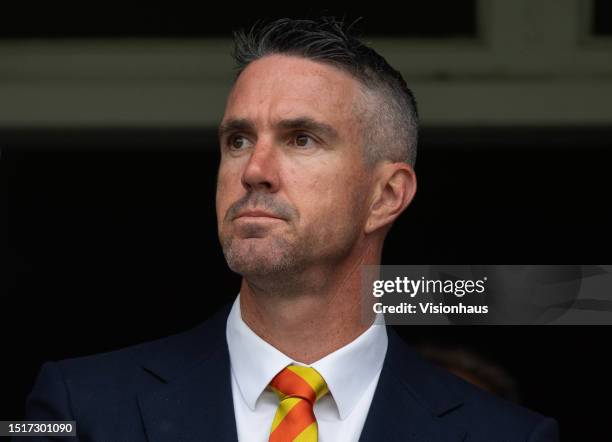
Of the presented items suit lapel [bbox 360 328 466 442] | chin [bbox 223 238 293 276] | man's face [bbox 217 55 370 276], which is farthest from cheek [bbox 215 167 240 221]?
suit lapel [bbox 360 328 466 442]

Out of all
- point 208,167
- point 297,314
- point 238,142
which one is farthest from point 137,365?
point 208,167

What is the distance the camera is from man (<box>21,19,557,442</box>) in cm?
368

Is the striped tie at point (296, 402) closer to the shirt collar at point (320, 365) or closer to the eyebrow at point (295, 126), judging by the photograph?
the shirt collar at point (320, 365)

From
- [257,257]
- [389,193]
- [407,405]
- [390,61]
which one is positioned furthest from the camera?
[390,61]

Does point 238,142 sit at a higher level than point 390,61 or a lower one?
lower

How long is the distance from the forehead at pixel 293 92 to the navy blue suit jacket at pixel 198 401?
1.87 ft

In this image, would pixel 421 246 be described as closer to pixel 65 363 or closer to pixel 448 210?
pixel 448 210

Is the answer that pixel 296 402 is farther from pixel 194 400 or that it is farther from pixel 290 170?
pixel 290 170

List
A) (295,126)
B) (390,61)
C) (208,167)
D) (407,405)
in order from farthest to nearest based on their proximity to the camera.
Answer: (208,167) → (390,61) → (407,405) → (295,126)

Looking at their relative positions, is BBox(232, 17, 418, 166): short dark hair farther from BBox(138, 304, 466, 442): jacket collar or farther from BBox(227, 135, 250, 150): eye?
BBox(138, 304, 466, 442): jacket collar

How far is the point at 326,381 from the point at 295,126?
0.63 metres

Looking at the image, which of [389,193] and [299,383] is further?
[389,193]

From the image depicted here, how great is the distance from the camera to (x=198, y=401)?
3750 millimetres

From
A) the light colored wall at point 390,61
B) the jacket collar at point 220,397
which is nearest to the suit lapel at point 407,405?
the jacket collar at point 220,397
